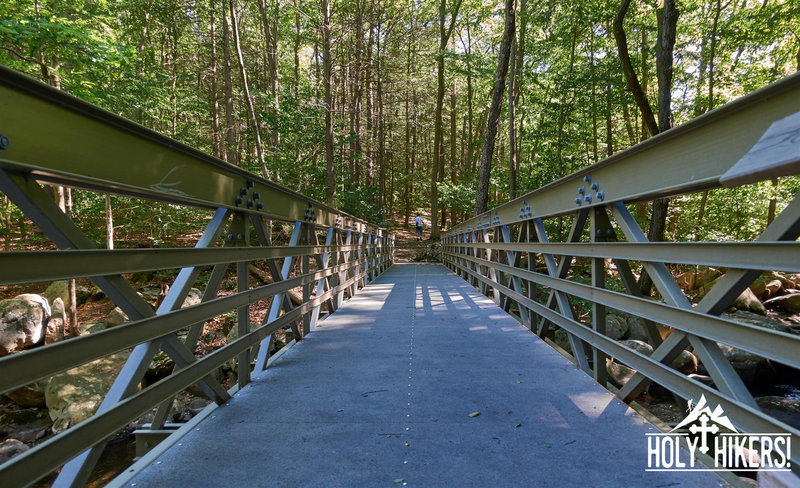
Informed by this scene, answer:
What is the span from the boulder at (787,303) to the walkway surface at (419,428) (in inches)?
513

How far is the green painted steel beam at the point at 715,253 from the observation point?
1.39 m

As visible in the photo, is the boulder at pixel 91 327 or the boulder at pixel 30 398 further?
the boulder at pixel 91 327

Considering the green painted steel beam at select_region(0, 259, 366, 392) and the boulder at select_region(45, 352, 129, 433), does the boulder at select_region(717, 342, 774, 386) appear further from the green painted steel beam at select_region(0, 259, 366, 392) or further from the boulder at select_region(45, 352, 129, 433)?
the boulder at select_region(45, 352, 129, 433)

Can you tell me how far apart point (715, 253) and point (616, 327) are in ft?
27.4

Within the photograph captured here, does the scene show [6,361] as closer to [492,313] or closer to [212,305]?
[212,305]

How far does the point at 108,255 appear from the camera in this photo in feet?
5.11

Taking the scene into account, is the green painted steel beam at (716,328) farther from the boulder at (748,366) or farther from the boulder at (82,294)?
the boulder at (82,294)

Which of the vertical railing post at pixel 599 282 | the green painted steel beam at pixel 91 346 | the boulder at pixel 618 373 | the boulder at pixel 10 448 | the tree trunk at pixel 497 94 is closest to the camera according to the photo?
the green painted steel beam at pixel 91 346

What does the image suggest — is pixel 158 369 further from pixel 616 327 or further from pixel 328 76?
pixel 616 327

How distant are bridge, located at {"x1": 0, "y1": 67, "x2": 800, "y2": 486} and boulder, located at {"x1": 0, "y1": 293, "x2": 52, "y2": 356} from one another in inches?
A: 322

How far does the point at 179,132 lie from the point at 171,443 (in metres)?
18.2

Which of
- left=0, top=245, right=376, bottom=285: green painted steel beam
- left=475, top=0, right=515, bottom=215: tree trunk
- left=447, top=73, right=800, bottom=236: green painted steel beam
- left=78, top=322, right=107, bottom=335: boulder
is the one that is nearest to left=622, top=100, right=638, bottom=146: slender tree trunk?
left=475, top=0, right=515, bottom=215: tree trunk

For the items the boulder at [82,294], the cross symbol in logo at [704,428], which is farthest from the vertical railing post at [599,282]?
the boulder at [82,294]

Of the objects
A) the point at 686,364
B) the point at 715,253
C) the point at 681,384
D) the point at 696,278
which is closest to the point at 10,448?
the point at 681,384
